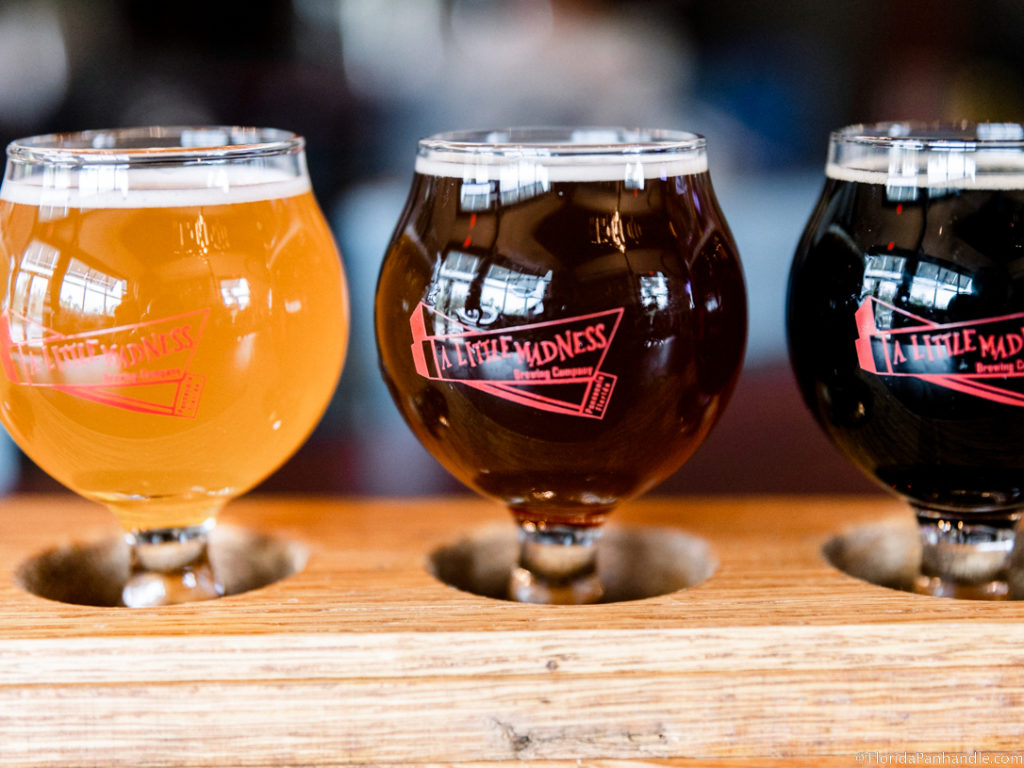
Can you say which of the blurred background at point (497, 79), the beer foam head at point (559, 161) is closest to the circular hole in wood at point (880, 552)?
the beer foam head at point (559, 161)

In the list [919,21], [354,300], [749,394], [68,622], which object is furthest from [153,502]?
[919,21]

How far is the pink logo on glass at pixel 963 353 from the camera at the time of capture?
0.69 metres

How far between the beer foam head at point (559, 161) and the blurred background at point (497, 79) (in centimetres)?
122

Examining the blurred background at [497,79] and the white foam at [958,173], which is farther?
the blurred background at [497,79]

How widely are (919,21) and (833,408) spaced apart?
155 centimetres

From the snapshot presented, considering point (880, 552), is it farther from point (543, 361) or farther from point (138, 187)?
point (138, 187)

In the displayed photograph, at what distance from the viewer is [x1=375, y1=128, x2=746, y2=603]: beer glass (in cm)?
68

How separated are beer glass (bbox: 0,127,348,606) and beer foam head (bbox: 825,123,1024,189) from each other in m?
0.36

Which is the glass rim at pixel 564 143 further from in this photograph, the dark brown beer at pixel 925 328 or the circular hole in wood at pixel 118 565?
the circular hole in wood at pixel 118 565

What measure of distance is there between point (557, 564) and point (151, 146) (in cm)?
43

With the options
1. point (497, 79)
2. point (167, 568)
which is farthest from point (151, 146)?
point (497, 79)

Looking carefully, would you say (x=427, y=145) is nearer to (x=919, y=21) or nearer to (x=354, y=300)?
(x=354, y=300)

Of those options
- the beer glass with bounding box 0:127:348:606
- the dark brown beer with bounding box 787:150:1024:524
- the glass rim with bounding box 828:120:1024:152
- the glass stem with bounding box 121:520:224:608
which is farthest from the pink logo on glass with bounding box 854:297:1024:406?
the glass stem with bounding box 121:520:224:608

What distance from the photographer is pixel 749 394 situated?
1.59 metres
